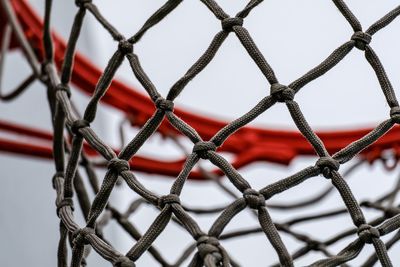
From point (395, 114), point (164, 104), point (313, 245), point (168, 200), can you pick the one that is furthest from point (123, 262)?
point (313, 245)

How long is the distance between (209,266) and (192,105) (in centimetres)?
148

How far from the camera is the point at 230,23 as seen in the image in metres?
0.91

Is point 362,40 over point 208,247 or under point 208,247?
over

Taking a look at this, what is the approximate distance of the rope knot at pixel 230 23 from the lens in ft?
2.97

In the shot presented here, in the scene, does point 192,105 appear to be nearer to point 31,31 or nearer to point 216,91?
point 216,91

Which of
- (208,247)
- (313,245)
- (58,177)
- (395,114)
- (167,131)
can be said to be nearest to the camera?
(208,247)

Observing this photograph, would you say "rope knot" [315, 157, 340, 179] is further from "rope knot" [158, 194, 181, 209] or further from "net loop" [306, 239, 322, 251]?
"net loop" [306, 239, 322, 251]

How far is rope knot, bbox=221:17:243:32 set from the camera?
0.91m

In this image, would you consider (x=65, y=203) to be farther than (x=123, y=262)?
Yes

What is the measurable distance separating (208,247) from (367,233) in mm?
148

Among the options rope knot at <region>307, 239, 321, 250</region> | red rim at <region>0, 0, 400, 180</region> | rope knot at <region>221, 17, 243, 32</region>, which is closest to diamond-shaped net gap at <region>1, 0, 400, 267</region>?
rope knot at <region>221, 17, 243, 32</region>

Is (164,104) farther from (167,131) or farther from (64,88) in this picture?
(167,131)

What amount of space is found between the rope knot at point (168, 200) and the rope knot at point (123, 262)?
0.06 meters

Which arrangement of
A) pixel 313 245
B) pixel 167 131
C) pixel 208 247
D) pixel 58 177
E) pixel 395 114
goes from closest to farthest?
pixel 208 247 → pixel 395 114 → pixel 58 177 → pixel 313 245 → pixel 167 131
